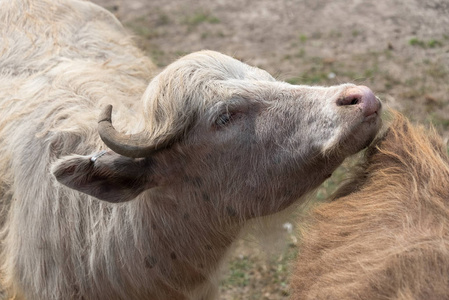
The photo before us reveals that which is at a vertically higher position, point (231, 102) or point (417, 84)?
point (231, 102)

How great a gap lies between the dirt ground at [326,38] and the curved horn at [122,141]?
3706 millimetres

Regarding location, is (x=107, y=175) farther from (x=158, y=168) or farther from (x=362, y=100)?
(x=362, y=100)

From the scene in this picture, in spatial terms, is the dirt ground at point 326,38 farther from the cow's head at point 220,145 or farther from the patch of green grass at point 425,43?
the cow's head at point 220,145

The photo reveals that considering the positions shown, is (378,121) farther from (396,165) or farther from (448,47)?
(448,47)

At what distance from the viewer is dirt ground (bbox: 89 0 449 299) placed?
820 centimetres

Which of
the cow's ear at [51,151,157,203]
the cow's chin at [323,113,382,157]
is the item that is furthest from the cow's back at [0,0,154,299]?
the cow's chin at [323,113,382,157]

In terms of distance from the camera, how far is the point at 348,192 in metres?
3.58

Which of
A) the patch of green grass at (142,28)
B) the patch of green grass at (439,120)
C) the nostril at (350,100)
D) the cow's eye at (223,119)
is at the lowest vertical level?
the patch of green grass at (439,120)

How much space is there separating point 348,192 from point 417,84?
512 centimetres

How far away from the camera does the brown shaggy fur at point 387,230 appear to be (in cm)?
272

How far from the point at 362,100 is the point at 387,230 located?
78 cm

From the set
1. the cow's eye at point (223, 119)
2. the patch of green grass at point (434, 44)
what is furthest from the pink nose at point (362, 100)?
the patch of green grass at point (434, 44)

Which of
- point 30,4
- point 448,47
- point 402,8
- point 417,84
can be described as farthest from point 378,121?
point 402,8

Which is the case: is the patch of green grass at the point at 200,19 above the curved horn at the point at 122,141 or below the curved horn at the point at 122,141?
below
